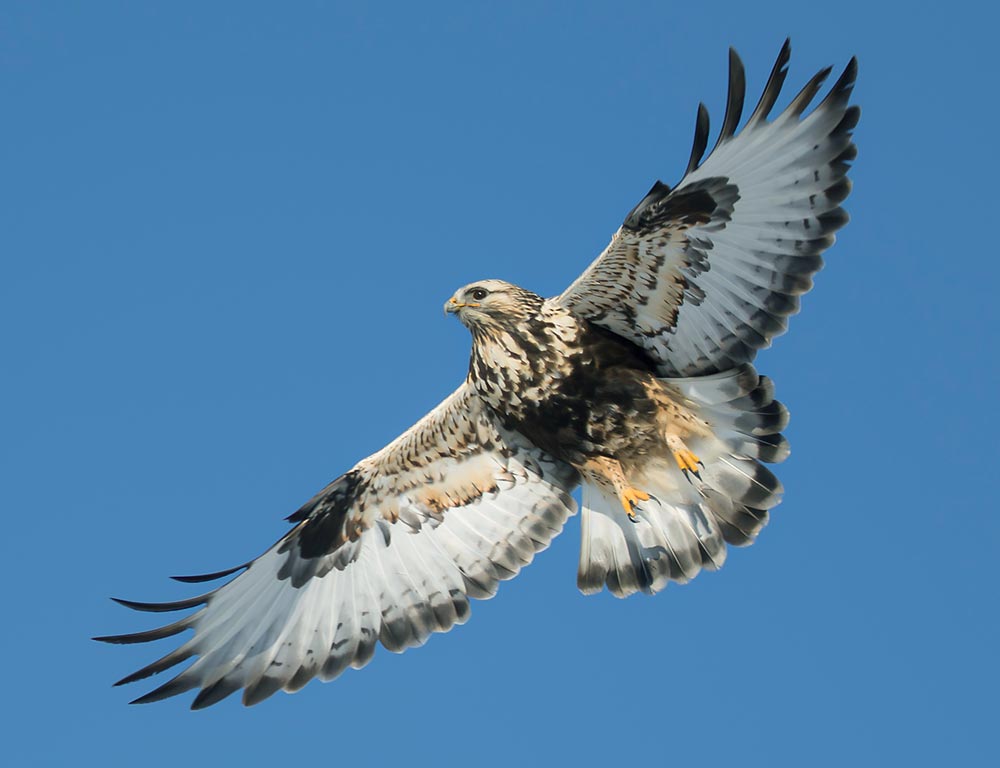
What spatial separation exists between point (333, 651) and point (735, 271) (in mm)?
4551

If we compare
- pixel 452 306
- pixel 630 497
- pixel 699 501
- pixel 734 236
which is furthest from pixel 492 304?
pixel 699 501

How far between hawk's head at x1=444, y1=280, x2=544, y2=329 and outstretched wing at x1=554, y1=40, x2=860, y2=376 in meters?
0.30

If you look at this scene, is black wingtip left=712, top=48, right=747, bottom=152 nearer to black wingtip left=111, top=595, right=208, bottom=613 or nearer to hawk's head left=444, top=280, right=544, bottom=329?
hawk's head left=444, top=280, right=544, bottom=329

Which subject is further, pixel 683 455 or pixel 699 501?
pixel 699 501

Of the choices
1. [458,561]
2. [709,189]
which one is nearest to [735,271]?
[709,189]

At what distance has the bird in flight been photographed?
1039 cm

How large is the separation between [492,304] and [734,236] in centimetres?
198

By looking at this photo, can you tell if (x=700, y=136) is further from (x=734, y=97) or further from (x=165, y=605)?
(x=165, y=605)

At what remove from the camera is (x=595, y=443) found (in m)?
11.4

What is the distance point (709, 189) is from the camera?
10484mm

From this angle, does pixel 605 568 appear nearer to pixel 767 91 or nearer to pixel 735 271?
pixel 735 271

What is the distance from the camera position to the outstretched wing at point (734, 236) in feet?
33.3

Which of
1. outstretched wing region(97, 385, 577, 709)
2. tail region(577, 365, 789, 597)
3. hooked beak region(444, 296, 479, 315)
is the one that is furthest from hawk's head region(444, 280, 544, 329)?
tail region(577, 365, 789, 597)

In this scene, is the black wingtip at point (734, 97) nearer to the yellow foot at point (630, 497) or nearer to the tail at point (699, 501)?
the tail at point (699, 501)
